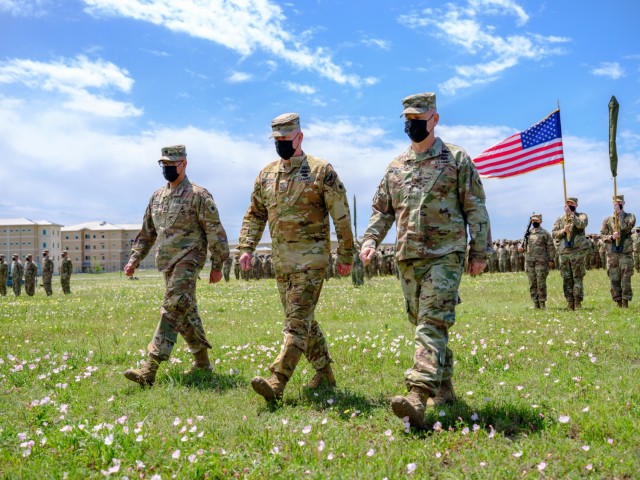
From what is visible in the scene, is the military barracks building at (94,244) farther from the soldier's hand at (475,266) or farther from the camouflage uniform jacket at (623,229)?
the soldier's hand at (475,266)

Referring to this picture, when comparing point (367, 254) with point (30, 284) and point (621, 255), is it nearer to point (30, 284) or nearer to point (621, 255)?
point (621, 255)

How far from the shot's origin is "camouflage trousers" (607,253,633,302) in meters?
13.5

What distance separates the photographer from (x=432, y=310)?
187 inches

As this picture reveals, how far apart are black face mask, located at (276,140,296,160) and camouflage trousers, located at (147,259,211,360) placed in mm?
1973

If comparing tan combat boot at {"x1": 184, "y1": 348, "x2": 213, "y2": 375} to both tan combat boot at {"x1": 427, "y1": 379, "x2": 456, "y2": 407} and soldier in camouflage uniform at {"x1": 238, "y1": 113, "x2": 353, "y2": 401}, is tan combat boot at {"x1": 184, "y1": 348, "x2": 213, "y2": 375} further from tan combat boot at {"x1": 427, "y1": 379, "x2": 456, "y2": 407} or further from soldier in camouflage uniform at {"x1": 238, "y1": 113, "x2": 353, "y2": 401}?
tan combat boot at {"x1": 427, "y1": 379, "x2": 456, "y2": 407}

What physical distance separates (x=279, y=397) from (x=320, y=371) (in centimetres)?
86

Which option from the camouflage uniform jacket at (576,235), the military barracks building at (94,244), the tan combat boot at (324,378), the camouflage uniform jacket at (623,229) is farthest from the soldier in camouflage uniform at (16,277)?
the military barracks building at (94,244)

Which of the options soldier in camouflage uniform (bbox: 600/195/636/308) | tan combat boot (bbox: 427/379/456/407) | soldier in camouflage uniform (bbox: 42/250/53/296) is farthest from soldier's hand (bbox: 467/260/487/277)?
soldier in camouflage uniform (bbox: 42/250/53/296)

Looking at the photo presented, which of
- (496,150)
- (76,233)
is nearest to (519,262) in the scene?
(496,150)

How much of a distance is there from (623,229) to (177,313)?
1155 cm

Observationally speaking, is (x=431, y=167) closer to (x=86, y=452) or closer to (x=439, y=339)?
Answer: (x=439, y=339)

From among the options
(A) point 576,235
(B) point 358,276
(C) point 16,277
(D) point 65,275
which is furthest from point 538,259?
(C) point 16,277

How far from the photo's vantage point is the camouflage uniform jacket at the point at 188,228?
6.84 m

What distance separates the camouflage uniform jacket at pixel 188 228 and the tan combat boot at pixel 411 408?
328 centimetres
